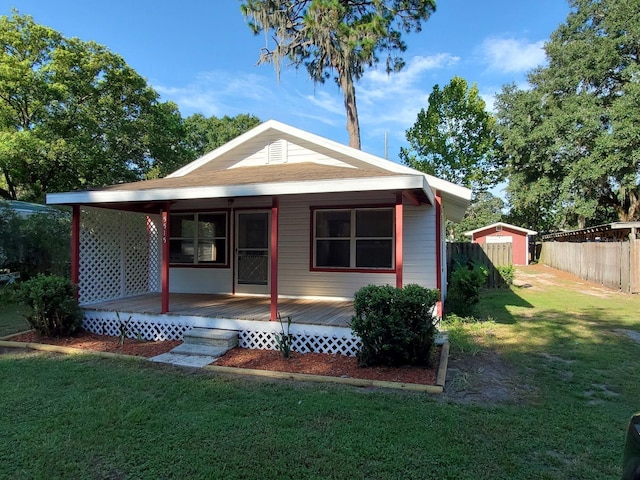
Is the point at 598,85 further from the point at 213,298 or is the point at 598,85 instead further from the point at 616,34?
the point at 213,298

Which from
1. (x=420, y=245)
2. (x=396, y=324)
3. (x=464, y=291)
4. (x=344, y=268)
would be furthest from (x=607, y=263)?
(x=396, y=324)

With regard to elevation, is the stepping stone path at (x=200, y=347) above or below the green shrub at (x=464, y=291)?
A: below

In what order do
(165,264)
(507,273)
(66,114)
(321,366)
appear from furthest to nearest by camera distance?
(66,114), (507,273), (165,264), (321,366)

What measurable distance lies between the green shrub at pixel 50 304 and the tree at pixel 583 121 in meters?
25.5

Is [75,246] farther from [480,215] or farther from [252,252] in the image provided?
[480,215]

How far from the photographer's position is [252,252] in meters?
8.84

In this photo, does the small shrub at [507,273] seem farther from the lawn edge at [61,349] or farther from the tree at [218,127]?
the tree at [218,127]

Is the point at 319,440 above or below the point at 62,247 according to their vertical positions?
below

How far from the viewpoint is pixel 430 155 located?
1244 inches

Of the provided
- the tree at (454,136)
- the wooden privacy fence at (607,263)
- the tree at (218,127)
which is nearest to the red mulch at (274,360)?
the wooden privacy fence at (607,263)

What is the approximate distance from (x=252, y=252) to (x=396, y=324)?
15.4 ft

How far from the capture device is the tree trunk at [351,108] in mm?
15448

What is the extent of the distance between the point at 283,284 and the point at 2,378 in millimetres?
4993

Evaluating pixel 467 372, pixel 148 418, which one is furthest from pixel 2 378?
pixel 467 372
